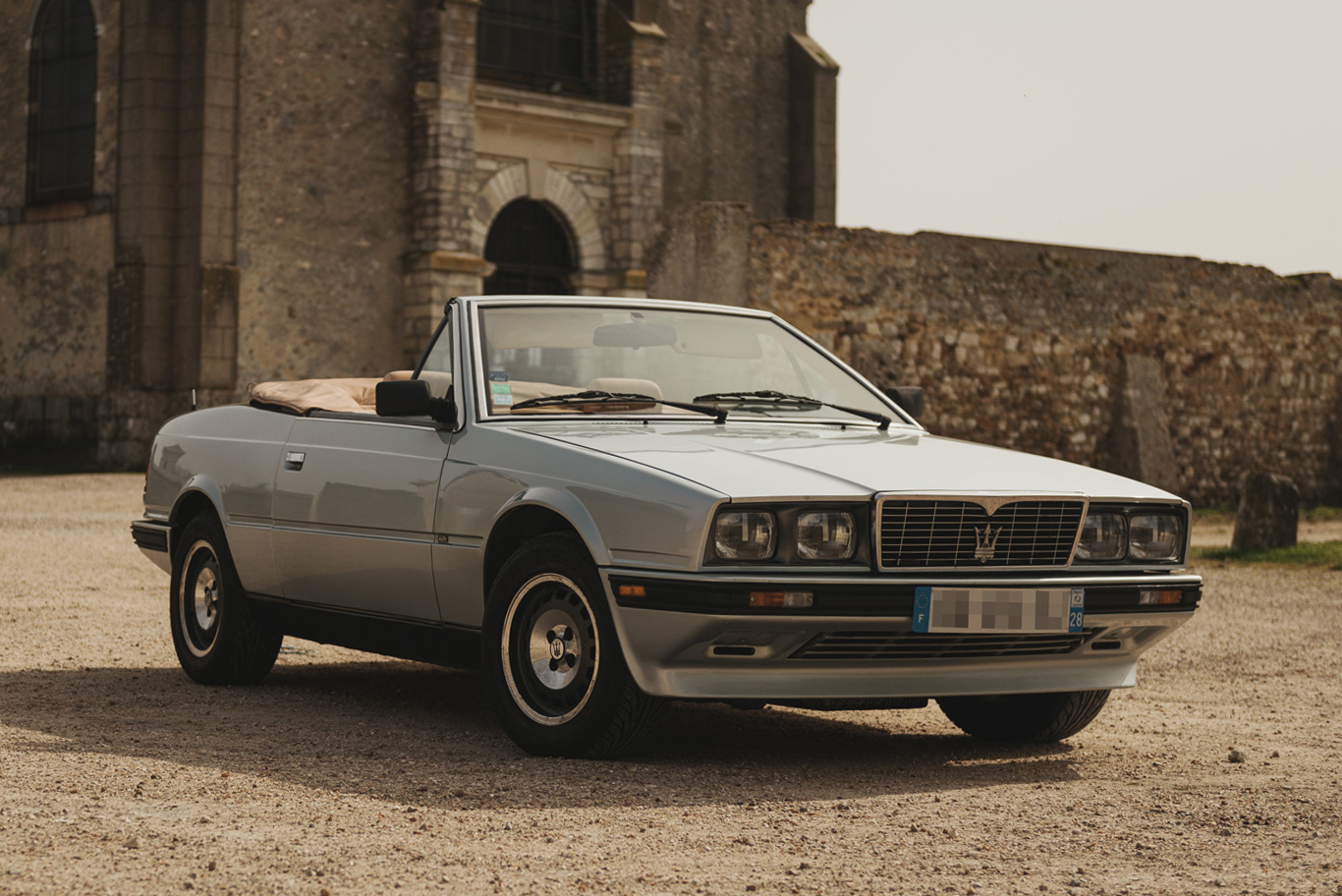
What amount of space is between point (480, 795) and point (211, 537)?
2807 millimetres

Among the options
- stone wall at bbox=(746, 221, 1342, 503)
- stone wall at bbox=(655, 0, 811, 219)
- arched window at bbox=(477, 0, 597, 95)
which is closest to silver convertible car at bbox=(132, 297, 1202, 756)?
stone wall at bbox=(746, 221, 1342, 503)

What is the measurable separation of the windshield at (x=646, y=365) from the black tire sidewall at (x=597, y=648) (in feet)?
2.59

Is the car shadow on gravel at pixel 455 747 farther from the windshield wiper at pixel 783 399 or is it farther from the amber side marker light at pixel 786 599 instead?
the windshield wiper at pixel 783 399

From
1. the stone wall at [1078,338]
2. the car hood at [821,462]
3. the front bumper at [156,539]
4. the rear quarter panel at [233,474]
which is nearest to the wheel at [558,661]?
the car hood at [821,462]

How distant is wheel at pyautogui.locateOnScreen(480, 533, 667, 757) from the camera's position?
4.98 m

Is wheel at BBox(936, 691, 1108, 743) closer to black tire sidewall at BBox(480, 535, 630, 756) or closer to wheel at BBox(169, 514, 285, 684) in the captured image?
black tire sidewall at BBox(480, 535, 630, 756)

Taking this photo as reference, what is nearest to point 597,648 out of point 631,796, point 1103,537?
point 631,796

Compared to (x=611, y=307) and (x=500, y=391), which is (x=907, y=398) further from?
(x=500, y=391)

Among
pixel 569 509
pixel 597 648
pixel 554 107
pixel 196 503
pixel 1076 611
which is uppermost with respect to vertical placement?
pixel 554 107

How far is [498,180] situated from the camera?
24188mm

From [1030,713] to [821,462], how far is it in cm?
131

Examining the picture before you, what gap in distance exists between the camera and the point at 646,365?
20.3ft

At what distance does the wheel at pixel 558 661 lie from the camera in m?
4.98

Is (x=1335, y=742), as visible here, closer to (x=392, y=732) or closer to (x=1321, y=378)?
(x=392, y=732)
